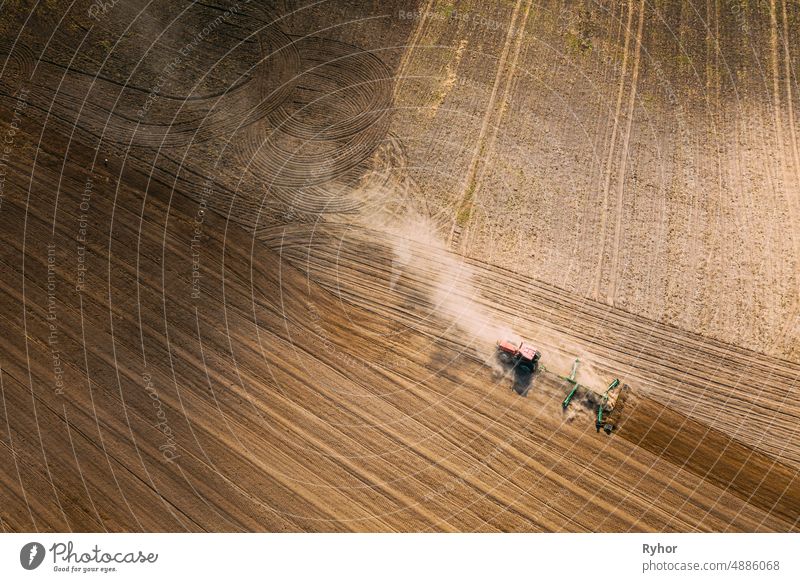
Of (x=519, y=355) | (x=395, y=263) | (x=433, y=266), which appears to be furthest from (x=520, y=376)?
(x=395, y=263)

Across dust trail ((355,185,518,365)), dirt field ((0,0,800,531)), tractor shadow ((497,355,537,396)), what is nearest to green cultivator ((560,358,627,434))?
dirt field ((0,0,800,531))

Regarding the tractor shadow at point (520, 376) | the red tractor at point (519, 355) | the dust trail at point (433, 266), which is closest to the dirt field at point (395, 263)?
the dust trail at point (433, 266)

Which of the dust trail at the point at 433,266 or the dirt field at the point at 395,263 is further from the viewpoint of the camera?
the dust trail at the point at 433,266

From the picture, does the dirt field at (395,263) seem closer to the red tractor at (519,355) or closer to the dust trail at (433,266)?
the dust trail at (433,266)

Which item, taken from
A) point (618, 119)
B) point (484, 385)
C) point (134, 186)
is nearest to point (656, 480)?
point (484, 385)

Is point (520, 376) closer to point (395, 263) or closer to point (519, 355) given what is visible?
point (519, 355)

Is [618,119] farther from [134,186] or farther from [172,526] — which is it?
[172,526]
